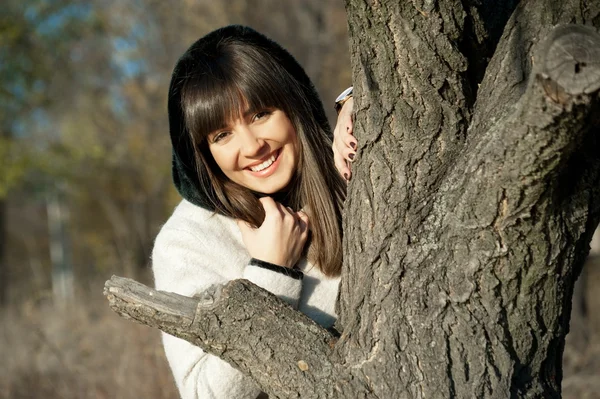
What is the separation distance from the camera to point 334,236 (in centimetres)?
217

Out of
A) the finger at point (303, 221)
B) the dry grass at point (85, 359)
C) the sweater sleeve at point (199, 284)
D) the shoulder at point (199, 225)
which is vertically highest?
the finger at point (303, 221)

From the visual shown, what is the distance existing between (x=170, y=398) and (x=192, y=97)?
2.78m

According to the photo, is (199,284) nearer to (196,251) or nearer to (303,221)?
(196,251)

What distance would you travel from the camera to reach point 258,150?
2.12 meters

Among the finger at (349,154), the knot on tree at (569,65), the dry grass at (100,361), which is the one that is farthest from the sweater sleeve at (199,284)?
the dry grass at (100,361)

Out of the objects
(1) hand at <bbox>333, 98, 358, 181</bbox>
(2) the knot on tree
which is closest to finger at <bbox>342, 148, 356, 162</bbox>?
(1) hand at <bbox>333, 98, 358, 181</bbox>

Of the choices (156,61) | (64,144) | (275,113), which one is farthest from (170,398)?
(64,144)

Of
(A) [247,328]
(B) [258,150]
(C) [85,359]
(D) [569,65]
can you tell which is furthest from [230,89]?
(C) [85,359]

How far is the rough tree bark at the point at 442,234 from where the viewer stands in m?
1.43

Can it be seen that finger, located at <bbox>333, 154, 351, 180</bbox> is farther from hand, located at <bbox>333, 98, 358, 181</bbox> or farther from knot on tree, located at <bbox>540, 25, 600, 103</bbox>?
knot on tree, located at <bbox>540, 25, 600, 103</bbox>

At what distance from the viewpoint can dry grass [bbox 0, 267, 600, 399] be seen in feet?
15.2

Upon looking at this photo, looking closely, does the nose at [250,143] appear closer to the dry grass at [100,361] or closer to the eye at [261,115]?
the eye at [261,115]

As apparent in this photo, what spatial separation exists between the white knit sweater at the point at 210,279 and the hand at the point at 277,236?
7cm

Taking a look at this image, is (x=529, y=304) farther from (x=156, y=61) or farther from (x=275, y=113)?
(x=156, y=61)
